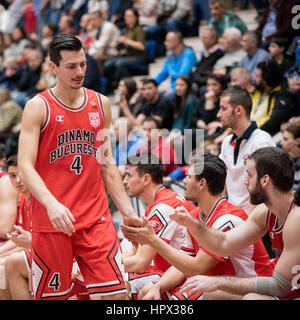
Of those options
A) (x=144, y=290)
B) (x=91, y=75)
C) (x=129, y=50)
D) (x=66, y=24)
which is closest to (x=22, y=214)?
(x=144, y=290)

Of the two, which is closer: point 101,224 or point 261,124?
point 101,224

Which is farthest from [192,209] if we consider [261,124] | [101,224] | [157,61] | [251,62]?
[157,61]

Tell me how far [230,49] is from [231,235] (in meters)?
5.71

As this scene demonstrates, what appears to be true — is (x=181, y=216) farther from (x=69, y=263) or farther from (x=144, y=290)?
(x=144, y=290)

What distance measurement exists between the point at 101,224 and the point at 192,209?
1020mm

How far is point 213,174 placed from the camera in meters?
3.85

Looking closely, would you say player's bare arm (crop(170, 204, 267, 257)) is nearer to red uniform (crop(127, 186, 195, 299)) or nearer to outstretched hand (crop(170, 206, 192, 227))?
outstretched hand (crop(170, 206, 192, 227))

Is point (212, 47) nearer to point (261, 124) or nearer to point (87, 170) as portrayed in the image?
point (261, 124)

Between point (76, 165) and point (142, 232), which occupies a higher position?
point (76, 165)

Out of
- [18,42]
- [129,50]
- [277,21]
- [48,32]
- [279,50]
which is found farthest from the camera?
[18,42]
